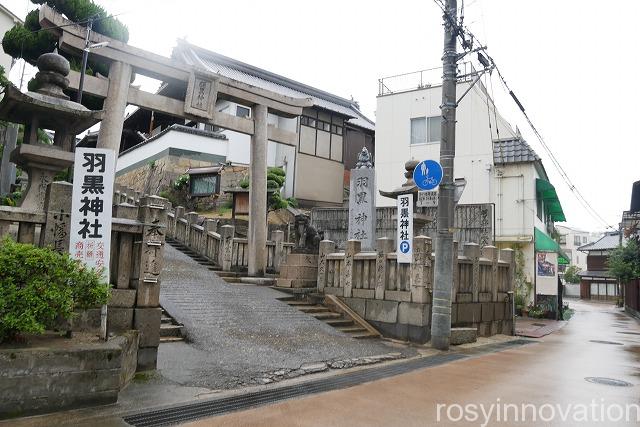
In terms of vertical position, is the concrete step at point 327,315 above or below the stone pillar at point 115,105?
below

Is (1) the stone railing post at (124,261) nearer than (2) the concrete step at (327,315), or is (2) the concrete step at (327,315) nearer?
(1) the stone railing post at (124,261)

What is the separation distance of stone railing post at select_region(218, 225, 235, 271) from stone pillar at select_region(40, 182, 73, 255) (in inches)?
399

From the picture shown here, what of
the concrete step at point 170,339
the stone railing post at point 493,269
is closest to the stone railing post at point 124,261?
the concrete step at point 170,339

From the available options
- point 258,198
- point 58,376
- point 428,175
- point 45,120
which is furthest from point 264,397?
point 258,198

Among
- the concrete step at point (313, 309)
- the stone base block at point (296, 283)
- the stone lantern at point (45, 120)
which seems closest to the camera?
the stone lantern at point (45, 120)

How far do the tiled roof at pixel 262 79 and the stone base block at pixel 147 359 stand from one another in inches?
928

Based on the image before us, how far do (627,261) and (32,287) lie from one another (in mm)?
Result: 36078

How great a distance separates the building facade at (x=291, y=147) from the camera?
2916 cm

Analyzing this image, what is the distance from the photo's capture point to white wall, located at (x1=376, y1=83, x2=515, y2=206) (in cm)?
2497

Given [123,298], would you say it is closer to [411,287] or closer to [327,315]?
[327,315]

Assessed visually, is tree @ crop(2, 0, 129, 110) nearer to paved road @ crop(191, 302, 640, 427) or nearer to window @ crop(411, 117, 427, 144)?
window @ crop(411, 117, 427, 144)

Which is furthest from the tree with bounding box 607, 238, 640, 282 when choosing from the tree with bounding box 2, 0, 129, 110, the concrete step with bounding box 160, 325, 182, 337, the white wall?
the tree with bounding box 2, 0, 129, 110

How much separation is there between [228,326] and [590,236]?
108 meters

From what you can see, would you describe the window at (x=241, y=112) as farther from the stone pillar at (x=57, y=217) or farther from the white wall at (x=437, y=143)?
the stone pillar at (x=57, y=217)
